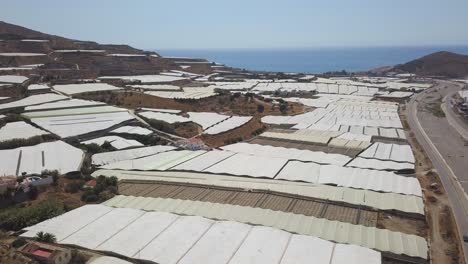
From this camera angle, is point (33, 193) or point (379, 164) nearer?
point (33, 193)

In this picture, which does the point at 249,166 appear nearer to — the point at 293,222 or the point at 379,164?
the point at 379,164

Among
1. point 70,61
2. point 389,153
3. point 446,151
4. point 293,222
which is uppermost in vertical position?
point 70,61

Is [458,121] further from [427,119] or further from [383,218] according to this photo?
[383,218]

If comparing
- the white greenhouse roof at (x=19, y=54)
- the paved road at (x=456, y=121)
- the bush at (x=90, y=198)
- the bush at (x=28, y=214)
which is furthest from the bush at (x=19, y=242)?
the white greenhouse roof at (x=19, y=54)

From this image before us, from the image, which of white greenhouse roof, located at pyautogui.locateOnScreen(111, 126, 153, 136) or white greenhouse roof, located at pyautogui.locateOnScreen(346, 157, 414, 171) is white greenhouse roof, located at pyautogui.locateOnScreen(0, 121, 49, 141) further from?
white greenhouse roof, located at pyautogui.locateOnScreen(346, 157, 414, 171)

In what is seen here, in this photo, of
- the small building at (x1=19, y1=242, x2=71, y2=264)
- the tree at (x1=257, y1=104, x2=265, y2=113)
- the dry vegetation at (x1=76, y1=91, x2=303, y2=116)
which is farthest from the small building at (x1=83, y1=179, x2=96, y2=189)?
the tree at (x1=257, y1=104, x2=265, y2=113)

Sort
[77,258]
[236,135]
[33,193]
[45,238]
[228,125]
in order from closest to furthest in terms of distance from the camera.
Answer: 1. [77,258]
2. [45,238]
3. [33,193]
4. [236,135]
5. [228,125]

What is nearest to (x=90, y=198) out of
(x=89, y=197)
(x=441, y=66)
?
(x=89, y=197)
